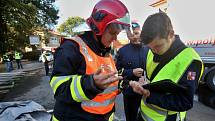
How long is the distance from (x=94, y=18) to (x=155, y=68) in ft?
2.07

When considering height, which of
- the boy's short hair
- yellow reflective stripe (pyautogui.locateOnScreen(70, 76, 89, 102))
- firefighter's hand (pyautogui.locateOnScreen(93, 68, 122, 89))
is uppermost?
the boy's short hair

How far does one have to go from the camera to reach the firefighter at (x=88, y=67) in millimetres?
1896

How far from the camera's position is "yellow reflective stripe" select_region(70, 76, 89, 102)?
1.86 m

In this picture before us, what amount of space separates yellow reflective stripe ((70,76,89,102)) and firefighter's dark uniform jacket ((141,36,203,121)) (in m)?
0.60

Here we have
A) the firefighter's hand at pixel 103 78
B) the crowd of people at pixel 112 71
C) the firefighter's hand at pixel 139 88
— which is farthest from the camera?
the firefighter's hand at pixel 139 88

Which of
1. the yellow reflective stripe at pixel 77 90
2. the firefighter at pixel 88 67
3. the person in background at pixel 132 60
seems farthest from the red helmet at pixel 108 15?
the person in background at pixel 132 60

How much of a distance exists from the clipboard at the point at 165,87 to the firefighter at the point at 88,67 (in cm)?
27

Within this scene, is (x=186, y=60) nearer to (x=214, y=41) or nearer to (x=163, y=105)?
(x=163, y=105)

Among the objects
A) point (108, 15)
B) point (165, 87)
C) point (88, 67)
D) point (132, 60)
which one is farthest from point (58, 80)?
point (132, 60)

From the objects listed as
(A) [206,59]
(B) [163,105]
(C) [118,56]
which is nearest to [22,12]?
(A) [206,59]

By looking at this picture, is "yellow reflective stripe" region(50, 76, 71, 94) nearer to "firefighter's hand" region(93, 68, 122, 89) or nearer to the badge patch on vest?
"firefighter's hand" region(93, 68, 122, 89)

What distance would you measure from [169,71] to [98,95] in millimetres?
526

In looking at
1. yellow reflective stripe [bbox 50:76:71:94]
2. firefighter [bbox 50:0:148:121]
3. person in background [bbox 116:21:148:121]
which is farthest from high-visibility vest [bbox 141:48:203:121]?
person in background [bbox 116:21:148:121]

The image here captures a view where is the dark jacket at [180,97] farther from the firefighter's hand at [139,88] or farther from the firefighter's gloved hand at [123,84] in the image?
the firefighter's gloved hand at [123,84]
